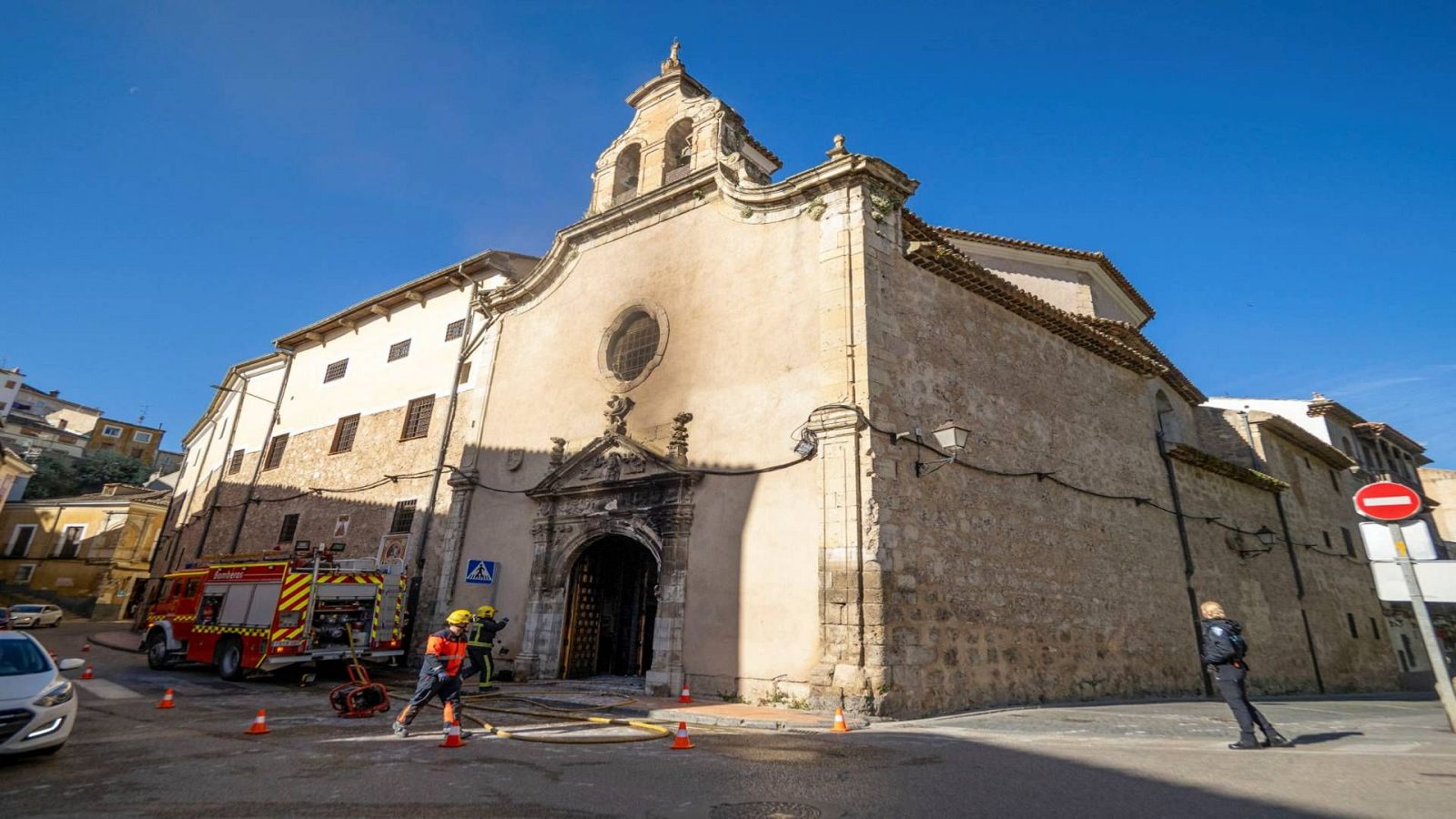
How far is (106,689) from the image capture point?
1078cm

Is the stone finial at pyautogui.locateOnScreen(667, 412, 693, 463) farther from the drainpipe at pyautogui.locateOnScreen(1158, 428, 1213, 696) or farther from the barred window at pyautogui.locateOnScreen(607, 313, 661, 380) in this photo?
the drainpipe at pyautogui.locateOnScreen(1158, 428, 1213, 696)

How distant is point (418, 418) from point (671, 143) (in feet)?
34.5

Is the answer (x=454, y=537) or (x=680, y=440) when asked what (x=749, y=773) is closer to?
(x=680, y=440)

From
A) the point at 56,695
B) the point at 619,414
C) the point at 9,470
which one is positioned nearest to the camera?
the point at 56,695

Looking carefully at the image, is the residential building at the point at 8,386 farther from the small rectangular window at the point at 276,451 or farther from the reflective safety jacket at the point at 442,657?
the reflective safety jacket at the point at 442,657

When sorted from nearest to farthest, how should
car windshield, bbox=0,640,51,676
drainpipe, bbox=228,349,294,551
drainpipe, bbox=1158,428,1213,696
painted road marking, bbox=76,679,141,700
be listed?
car windshield, bbox=0,640,51,676 → painted road marking, bbox=76,679,141,700 → drainpipe, bbox=1158,428,1213,696 → drainpipe, bbox=228,349,294,551

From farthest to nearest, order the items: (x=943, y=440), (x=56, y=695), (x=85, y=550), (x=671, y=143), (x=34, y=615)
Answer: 1. (x=85, y=550)
2. (x=34, y=615)
3. (x=671, y=143)
4. (x=943, y=440)
5. (x=56, y=695)

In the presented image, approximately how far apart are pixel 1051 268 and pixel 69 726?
814 inches

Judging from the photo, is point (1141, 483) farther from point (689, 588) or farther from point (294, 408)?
point (294, 408)

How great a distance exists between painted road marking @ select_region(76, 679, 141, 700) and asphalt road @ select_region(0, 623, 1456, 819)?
2.65m

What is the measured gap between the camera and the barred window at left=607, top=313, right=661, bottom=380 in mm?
13492

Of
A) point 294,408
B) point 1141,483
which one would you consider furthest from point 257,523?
point 1141,483

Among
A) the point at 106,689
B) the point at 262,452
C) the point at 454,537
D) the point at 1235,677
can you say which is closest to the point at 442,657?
the point at 1235,677

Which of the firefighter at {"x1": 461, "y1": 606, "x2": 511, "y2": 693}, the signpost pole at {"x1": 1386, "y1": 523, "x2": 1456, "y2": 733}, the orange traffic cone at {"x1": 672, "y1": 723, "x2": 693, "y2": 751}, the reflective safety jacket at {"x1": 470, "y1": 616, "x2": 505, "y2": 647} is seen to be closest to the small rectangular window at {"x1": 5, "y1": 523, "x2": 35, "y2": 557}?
the firefighter at {"x1": 461, "y1": 606, "x2": 511, "y2": 693}
